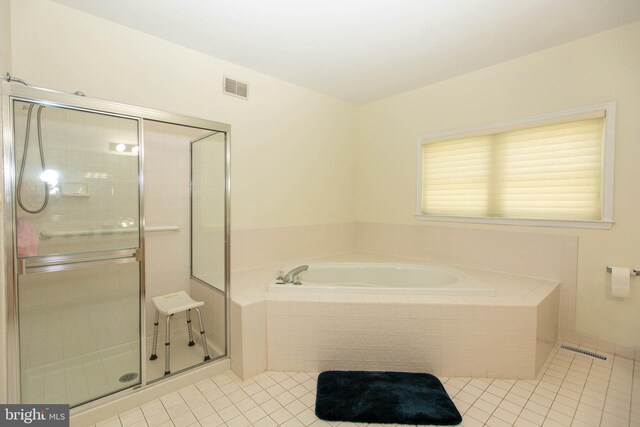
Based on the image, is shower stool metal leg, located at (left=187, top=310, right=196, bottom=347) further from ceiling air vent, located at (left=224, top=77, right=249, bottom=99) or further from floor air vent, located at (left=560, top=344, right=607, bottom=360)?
floor air vent, located at (left=560, top=344, right=607, bottom=360)

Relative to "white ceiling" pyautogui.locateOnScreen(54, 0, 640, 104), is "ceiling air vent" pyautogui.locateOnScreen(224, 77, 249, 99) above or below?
below

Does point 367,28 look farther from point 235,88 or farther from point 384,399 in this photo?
point 384,399

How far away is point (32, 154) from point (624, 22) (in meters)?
3.75

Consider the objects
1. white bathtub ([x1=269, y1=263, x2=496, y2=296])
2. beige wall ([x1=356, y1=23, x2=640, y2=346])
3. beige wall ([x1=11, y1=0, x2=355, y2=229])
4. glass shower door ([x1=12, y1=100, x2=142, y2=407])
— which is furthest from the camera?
white bathtub ([x1=269, y1=263, x2=496, y2=296])

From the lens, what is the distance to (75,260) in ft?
5.31

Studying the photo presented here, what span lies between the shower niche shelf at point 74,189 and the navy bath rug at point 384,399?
181 cm

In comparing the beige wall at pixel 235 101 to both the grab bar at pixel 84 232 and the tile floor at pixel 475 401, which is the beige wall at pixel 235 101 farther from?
the tile floor at pixel 475 401

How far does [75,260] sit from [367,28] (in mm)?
2306

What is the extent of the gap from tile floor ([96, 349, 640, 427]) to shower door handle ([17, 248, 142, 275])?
0.85 m

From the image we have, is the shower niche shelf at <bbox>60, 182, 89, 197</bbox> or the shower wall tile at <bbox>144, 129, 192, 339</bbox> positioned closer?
the shower niche shelf at <bbox>60, 182, 89, 197</bbox>

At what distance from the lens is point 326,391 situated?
1.81m

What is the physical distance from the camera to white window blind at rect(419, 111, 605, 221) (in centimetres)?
229

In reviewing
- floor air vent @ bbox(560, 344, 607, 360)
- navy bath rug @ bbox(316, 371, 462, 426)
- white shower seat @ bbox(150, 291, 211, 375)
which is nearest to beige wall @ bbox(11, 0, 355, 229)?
white shower seat @ bbox(150, 291, 211, 375)

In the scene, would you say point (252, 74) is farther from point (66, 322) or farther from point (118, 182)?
point (66, 322)
